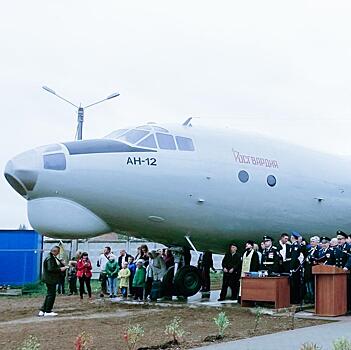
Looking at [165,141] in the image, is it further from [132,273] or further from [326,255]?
[132,273]

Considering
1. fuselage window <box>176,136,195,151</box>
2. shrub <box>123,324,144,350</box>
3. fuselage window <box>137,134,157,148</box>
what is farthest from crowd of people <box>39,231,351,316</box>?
shrub <box>123,324,144,350</box>

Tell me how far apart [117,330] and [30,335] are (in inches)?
62.9

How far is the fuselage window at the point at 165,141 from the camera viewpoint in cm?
1457

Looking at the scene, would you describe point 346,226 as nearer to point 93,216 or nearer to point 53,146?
point 93,216

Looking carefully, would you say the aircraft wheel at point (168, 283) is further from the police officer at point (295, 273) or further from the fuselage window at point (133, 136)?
the fuselage window at point (133, 136)

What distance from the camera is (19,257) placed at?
2464 cm

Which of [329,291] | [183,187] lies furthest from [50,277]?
[329,291]

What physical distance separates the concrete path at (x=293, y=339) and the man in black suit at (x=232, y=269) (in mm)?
4960

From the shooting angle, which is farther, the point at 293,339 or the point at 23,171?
the point at 23,171

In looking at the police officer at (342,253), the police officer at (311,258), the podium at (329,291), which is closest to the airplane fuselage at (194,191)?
the police officer at (311,258)

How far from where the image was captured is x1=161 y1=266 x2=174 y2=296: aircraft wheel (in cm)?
1643

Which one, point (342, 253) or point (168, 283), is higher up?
point (342, 253)

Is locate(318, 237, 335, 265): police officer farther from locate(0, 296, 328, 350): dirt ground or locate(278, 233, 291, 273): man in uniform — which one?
locate(0, 296, 328, 350): dirt ground

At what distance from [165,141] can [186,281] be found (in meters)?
3.84
